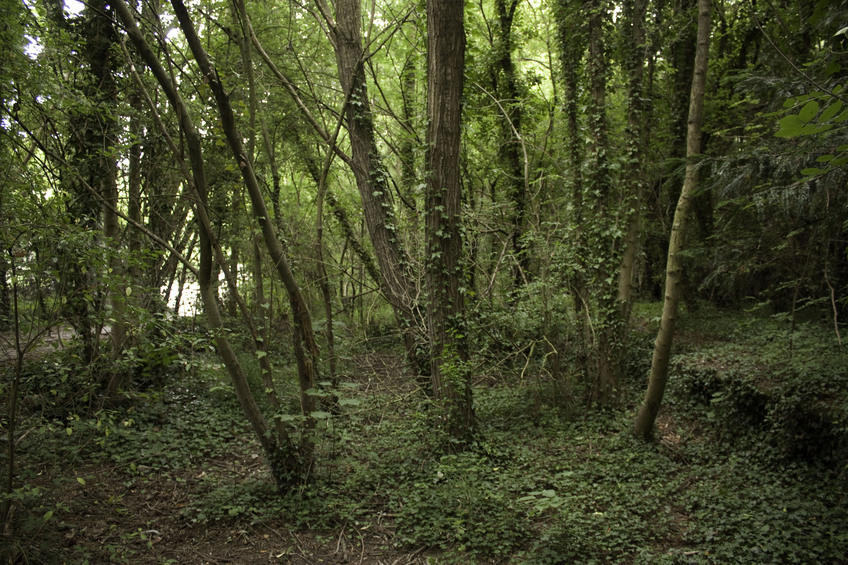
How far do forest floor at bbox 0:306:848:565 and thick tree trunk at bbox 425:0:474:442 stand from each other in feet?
1.67

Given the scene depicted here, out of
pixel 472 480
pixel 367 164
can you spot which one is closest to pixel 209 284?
pixel 472 480

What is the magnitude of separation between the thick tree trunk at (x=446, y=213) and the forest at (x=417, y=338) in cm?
4

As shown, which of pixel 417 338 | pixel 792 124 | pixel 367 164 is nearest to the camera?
pixel 792 124

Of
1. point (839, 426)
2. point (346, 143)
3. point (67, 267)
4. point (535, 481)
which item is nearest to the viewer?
point (67, 267)

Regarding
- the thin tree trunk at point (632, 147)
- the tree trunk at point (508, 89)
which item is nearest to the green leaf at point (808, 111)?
the thin tree trunk at point (632, 147)

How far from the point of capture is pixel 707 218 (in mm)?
11336

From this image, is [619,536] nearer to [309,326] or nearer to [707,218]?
[309,326]

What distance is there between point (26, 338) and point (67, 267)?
2.28 feet

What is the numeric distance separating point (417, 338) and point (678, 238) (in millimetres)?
3464

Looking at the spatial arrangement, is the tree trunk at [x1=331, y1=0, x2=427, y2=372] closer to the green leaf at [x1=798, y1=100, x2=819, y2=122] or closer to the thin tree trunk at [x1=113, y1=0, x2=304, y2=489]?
the thin tree trunk at [x1=113, y1=0, x2=304, y2=489]

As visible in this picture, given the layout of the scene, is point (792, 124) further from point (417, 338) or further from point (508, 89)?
point (508, 89)

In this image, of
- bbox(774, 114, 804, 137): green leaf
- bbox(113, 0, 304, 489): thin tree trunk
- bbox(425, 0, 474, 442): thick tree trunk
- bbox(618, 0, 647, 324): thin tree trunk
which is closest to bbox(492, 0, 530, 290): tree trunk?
bbox(618, 0, 647, 324): thin tree trunk

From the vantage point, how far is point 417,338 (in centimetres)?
691

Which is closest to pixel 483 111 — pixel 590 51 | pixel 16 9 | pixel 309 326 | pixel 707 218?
pixel 590 51
